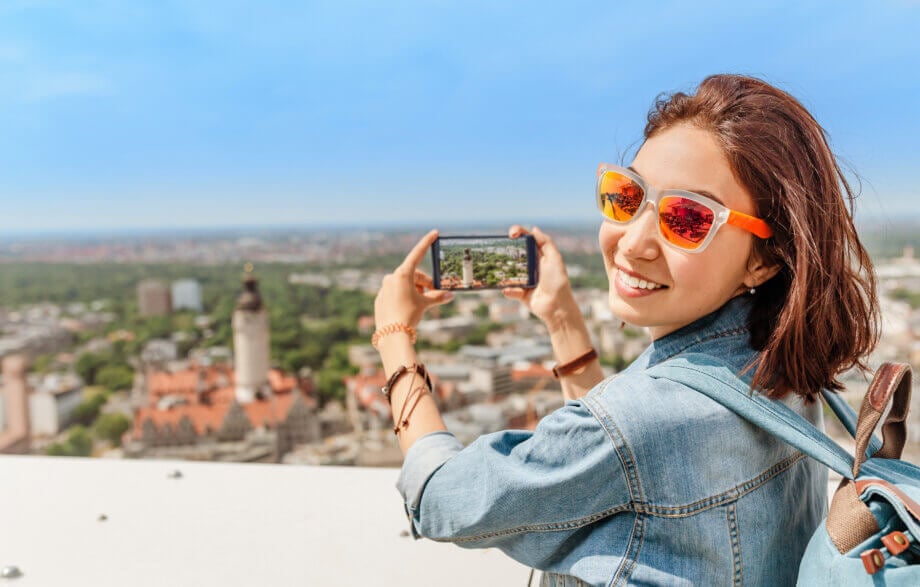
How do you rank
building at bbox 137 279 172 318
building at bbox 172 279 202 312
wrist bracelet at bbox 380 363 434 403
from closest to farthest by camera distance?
wrist bracelet at bbox 380 363 434 403 < building at bbox 137 279 172 318 < building at bbox 172 279 202 312

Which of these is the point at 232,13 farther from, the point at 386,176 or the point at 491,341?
the point at 491,341

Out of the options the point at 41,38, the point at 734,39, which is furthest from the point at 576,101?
the point at 41,38

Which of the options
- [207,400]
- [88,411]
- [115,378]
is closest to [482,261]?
[207,400]

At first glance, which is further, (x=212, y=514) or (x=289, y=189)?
(x=289, y=189)

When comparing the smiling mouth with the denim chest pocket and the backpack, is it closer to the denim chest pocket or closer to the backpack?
the backpack

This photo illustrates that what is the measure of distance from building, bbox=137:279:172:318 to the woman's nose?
29.4 metres

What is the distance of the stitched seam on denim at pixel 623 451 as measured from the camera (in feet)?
1.44

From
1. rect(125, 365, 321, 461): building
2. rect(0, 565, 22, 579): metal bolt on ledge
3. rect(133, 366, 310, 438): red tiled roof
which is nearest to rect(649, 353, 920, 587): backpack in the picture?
rect(0, 565, 22, 579): metal bolt on ledge

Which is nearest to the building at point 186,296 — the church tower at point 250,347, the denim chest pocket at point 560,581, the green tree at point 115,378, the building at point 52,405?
the green tree at point 115,378

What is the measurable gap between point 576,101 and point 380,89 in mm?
13384

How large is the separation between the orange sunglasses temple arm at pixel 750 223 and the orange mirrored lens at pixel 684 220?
0.01m

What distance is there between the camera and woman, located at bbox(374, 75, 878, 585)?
45 cm

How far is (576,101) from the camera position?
32375 millimetres

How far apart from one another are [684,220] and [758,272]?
8 cm
